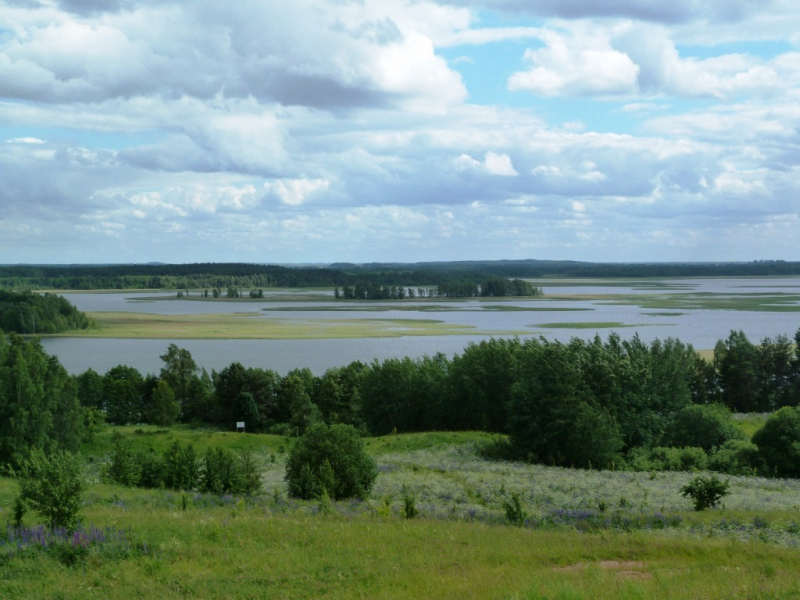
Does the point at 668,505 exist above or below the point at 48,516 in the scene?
below

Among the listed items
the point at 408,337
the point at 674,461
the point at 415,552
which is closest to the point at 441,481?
the point at 674,461

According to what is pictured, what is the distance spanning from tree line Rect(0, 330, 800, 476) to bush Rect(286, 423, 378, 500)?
14.7 meters

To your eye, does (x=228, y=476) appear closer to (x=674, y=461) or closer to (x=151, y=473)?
(x=151, y=473)

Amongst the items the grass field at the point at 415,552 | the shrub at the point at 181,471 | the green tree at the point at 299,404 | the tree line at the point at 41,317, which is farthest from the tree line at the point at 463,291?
the grass field at the point at 415,552

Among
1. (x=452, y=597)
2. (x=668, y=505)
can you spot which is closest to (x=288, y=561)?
(x=452, y=597)

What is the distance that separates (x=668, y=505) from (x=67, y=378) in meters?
27.0

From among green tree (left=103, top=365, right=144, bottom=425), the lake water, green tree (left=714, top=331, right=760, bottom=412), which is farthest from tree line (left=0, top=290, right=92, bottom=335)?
green tree (left=714, top=331, right=760, bottom=412)

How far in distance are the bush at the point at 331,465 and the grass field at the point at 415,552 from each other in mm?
1051

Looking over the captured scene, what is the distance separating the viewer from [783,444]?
96.7ft

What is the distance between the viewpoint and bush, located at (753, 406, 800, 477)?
2912 centimetres

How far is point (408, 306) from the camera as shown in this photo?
141250 millimetres

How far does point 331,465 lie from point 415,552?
885cm

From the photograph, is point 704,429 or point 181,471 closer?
point 181,471

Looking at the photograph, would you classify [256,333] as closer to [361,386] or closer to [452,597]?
[361,386]
